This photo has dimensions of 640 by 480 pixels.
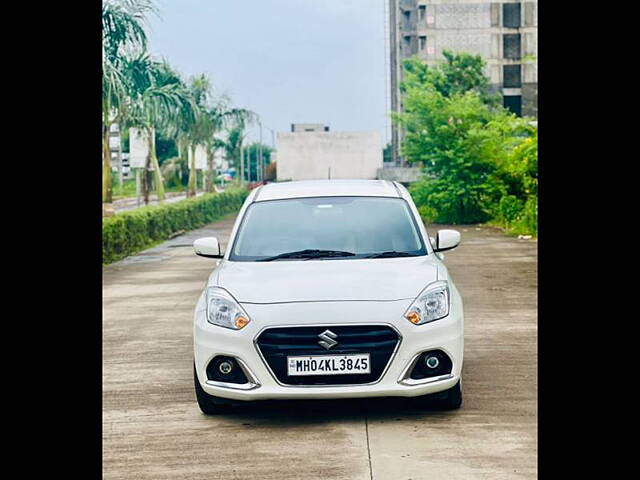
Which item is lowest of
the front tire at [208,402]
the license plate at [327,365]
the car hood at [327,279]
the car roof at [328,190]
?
the front tire at [208,402]

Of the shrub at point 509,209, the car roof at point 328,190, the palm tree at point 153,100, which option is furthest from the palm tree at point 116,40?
the car roof at point 328,190

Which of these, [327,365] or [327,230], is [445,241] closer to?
[327,230]

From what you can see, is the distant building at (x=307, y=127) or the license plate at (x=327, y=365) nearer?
the license plate at (x=327, y=365)

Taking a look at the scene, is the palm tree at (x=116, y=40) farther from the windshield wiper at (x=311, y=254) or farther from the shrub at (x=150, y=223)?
the windshield wiper at (x=311, y=254)

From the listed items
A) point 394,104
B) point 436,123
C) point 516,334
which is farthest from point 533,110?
point 516,334

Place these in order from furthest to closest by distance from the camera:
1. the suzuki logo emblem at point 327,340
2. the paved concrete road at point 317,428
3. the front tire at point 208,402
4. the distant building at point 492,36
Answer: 1. the distant building at point 492,36
2. the front tire at point 208,402
3. the suzuki logo emblem at point 327,340
4. the paved concrete road at point 317,428

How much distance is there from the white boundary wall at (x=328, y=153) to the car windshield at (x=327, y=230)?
43169 mm

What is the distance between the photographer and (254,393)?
7184 mm

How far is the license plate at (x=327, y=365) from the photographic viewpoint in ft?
23.2

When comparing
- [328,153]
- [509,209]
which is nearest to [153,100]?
[509,209]

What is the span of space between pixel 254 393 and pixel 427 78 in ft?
141

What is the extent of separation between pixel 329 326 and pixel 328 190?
1947 mm

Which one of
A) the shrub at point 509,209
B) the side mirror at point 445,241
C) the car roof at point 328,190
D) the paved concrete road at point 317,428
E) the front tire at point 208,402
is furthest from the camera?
the shrub at point 509,209

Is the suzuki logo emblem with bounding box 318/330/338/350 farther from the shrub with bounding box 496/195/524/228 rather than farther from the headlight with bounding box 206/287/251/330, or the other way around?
the shrub with bounding box 496/195/524/228
